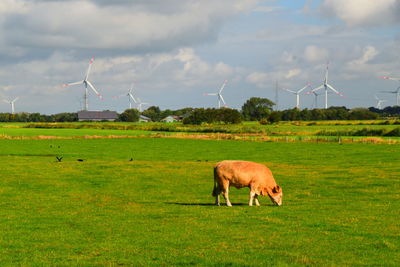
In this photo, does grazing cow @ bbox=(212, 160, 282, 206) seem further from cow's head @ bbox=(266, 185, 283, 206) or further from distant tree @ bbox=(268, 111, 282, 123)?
distant tree @ bbox=(268, 111, 282, 123)

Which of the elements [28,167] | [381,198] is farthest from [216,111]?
[381,198]

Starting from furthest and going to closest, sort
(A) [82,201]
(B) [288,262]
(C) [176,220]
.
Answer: (A) [82,201], (C) [176,220], (B) [288,262]

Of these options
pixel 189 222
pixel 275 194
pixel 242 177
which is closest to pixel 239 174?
pixel 242 177

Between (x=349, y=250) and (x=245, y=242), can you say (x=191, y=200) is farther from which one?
(x=349, y=250)

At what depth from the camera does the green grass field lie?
1316cm

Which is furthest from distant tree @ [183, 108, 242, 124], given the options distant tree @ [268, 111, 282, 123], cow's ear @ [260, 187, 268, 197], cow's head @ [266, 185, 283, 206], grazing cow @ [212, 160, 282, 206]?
grazing cow @ [212, 160, 282, 206]

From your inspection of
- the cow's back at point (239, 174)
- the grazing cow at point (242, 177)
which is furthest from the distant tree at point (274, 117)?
the cow's back at point (239, 174)

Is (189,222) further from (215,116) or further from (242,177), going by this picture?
(215,116)

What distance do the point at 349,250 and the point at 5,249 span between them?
9533 millimetres

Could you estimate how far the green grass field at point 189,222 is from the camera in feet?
43.2

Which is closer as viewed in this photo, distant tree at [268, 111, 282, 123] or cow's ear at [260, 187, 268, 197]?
cow's ear at [260, 187, 268, 197]

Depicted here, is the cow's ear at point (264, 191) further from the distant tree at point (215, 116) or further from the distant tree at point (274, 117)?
the distant tree at point (274, 117)

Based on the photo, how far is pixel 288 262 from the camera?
12312 mm

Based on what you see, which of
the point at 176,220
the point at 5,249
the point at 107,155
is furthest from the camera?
the point at 107,155
